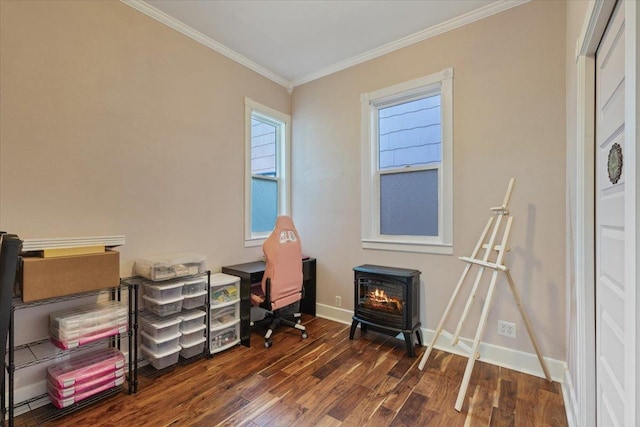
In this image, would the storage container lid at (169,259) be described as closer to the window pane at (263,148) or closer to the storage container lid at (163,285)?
the storage container lid at (163,285)

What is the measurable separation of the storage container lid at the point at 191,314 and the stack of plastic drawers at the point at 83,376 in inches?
18.2

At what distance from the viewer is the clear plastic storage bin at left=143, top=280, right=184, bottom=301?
89.7 inches

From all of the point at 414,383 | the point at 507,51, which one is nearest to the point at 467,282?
the point at 414,383

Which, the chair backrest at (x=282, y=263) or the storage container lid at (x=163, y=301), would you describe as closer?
the storage container lid at (x=163, y=301)

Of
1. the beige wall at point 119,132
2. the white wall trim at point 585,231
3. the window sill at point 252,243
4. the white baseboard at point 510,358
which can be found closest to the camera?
the white wall trim at point 585,231

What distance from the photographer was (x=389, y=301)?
2.82 meters

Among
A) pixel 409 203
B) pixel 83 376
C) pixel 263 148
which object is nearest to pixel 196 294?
pixel 83 376

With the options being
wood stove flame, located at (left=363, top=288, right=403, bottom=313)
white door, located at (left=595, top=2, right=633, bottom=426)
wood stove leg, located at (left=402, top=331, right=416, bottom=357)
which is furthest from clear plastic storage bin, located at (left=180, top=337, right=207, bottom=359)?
white door, located at (left=595, top=2, right=633, bottom=426)

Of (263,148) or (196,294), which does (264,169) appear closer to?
(263,148)

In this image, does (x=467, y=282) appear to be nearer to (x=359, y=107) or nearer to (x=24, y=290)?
(x=359, y=107)

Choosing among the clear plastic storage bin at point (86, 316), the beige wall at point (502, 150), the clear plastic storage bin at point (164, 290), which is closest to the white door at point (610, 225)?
the beige wall at point (502, 150)

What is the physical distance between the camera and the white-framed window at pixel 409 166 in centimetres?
276

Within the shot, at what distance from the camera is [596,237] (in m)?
1.52

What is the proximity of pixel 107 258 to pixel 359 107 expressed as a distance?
9.00ft
